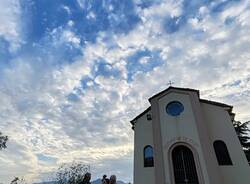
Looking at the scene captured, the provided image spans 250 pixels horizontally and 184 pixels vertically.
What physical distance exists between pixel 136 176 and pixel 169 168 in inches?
116

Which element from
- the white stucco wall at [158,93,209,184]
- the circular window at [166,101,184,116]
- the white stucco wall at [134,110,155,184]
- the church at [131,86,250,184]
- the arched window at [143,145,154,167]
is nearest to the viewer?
the church at [131,86,250,184]

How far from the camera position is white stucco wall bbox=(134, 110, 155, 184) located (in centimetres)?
1331

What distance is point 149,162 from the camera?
13.8 meters

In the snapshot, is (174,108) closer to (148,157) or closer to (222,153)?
(148,157)

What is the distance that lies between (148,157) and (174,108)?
160 inches

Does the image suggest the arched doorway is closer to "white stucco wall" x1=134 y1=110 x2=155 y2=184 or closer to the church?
the church

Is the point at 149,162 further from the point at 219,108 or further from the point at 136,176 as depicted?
the point at 219,108

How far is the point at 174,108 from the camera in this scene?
1387cm

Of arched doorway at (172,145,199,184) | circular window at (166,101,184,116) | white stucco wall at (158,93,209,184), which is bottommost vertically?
arched doorway at (172,145,199,184)

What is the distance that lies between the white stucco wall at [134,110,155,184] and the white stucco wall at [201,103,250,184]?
171 inches

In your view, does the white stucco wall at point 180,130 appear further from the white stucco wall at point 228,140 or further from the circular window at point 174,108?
the white stucco wall at point 228,140

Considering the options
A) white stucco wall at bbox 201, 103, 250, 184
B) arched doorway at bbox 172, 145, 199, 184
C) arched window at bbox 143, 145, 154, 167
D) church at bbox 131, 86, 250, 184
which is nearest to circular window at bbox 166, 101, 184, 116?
church at bbox 131, 86, 250, 184

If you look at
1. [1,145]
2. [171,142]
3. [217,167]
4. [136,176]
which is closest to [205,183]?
[217,167]

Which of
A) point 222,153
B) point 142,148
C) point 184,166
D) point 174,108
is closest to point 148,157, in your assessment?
point 142,148
